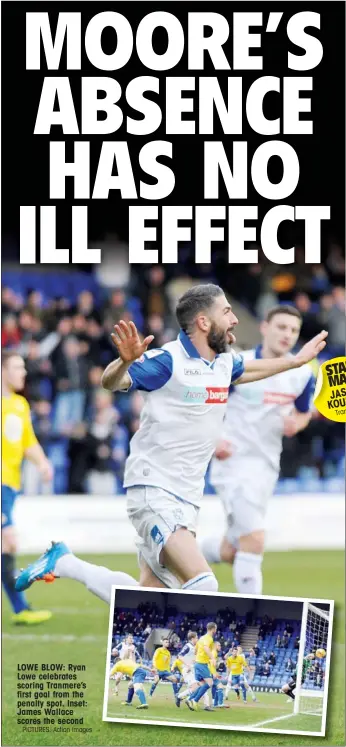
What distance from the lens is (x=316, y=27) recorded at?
7.11 metres

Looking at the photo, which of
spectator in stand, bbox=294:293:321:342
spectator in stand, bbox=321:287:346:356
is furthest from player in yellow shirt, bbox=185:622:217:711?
spectator in stand, bbox=321:287:346:356

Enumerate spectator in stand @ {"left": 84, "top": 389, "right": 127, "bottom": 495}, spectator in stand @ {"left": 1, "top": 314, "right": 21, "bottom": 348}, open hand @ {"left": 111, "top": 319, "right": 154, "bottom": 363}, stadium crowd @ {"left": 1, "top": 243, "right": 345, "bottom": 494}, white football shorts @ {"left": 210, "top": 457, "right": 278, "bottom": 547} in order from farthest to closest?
spectator in stand @ {"left": 1, "top": 314, "right": 21, "bottom": 348}
stadium crowd @ {"left": 1, "top": 243, "right": 345, "bottom": 494}
spectator in stand @ {"left": 84, "top": 389, "right": 127, "bottom": 495}
white football shorts @ {"left": 210, "top": 457, "right": 278, "bottom": 547}
open hand @ {"left": 111, "top": 319, "right": 154, "bottom": 363}

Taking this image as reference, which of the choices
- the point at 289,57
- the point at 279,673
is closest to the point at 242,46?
the point at 289,57

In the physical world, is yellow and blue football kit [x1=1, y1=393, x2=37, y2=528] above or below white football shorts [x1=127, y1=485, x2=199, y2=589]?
above

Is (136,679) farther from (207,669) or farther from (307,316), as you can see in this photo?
(307,316)

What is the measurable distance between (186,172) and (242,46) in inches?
209

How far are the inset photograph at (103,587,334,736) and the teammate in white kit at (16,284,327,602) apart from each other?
31 cm

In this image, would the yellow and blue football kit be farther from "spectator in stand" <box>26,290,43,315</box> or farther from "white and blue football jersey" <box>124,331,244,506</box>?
"spectator in stand" <box>26,290,43,315</box>

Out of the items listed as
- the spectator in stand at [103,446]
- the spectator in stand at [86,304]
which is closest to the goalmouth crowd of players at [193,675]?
the spectator in stand at [103,446]

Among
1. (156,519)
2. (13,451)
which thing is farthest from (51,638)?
(156,519)

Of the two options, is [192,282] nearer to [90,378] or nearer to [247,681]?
[90,378]

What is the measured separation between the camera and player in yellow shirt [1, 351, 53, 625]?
32.3 ft

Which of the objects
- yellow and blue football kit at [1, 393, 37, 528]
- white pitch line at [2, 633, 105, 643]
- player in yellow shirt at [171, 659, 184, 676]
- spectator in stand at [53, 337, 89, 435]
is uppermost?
spectator in stand at [53, 337, 89, 435]

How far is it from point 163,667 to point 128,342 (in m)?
1.63
